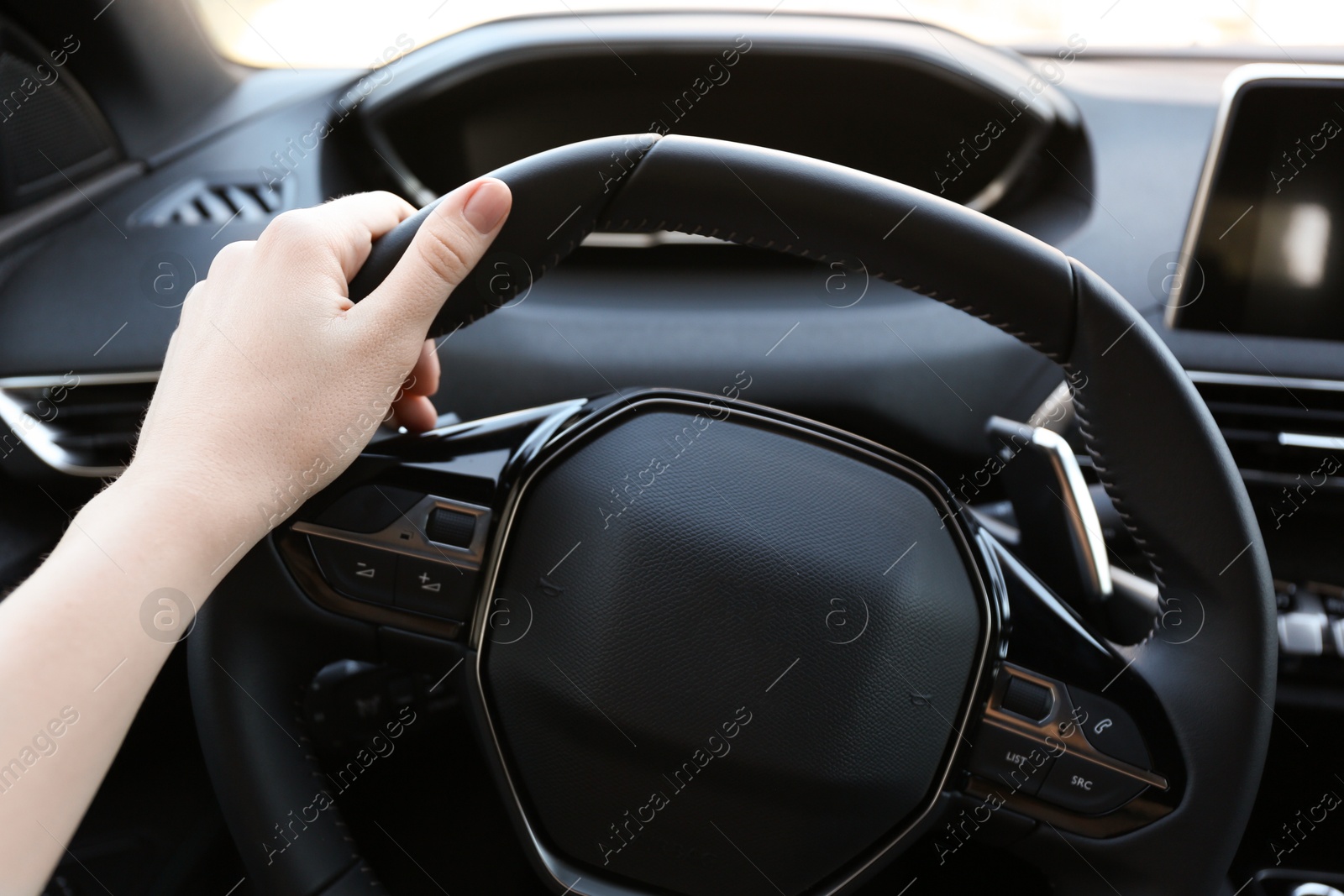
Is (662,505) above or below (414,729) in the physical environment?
above

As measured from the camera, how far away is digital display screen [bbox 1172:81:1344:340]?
3.41 feet

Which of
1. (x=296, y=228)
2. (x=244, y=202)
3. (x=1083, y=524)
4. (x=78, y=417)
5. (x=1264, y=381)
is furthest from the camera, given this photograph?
(x=244, y=202)

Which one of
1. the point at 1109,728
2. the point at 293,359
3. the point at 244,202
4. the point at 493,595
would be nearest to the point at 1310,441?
the point at 1109,728

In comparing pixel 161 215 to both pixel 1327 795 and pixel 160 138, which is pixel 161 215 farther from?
pixel 1327 795

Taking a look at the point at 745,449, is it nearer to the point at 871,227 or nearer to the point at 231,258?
the point at 871,227

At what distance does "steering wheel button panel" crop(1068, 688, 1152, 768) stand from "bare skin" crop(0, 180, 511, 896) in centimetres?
54

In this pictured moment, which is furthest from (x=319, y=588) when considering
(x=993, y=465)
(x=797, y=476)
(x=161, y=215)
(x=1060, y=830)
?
(x=161, y=215)

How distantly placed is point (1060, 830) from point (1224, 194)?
771 mm

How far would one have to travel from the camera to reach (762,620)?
72 cm

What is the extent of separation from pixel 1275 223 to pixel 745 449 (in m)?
0.78

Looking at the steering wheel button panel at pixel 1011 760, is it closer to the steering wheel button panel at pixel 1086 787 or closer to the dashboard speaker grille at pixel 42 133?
the steering wheel button panel at pixel 1086 787

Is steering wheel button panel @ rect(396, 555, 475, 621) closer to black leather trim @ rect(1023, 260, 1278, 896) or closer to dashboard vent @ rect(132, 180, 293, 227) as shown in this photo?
black leather trim @ rect(1023, 260, 1278, 896)

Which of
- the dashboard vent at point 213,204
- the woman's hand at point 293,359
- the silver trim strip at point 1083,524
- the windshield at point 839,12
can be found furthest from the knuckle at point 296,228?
the windshield at point 839,12

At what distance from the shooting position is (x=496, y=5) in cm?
151
